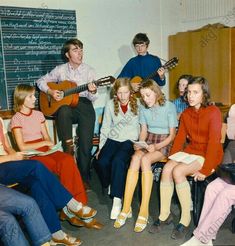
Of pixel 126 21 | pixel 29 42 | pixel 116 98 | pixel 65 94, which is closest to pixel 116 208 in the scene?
pixel 116 98

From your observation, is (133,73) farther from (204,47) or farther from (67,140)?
(67,140)

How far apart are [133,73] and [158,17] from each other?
50.6 inches

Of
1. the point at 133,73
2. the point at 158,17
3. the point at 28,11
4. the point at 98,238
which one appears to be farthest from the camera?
the point at 158,17

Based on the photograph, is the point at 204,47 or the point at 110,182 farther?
the point at 204,47

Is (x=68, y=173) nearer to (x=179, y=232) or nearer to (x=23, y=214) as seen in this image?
(x=23, y=214)

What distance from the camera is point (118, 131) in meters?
3.27

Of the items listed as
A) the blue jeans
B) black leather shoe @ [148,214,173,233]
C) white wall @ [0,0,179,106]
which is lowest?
black leather shoe @ [148,214,173,233]

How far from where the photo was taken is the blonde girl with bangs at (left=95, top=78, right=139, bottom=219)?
3.09 m

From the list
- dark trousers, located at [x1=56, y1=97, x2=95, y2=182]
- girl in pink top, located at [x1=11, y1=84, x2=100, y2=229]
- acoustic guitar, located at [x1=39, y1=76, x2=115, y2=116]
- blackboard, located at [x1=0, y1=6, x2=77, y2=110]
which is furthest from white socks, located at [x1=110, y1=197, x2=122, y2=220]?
blackboard, located at [x1=0, y1=6, x2=77, y2=110]

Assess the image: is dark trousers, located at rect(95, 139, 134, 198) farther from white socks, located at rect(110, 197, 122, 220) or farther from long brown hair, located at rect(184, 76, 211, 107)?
long brown hair, located at rect(184, 76, 211, 107)

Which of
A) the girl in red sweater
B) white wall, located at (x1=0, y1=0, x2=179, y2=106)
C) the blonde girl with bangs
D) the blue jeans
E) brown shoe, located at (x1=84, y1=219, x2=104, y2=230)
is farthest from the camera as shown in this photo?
white wall, located at (x1=0, y1=0, x2=179, y2=106)

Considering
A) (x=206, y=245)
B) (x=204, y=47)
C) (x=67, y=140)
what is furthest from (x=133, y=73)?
(x=206, y=245)

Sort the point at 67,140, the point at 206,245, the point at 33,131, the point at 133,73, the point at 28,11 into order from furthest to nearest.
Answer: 1. the point at 133,73
2. the point at 28,11
3. the point at 67,140
4. the point at 33,131
5. the point at 206,245

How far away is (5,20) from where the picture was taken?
3.71 meters
